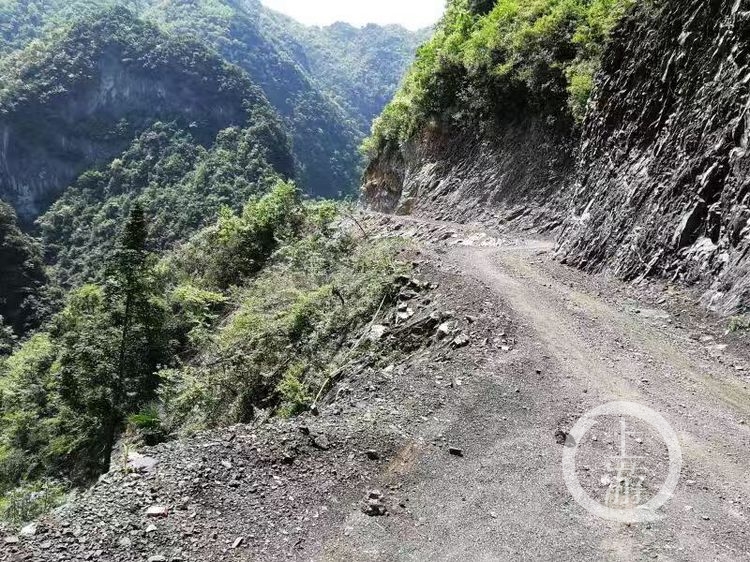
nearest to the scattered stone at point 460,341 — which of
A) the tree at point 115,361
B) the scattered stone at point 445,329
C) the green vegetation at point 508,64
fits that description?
the scattered stone at point 445,329

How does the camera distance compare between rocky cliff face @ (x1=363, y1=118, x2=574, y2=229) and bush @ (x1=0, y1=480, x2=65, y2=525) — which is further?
rocky cliff face @ (x1=363, y1=118, x2=574, y2=229)

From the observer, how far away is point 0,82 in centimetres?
9944

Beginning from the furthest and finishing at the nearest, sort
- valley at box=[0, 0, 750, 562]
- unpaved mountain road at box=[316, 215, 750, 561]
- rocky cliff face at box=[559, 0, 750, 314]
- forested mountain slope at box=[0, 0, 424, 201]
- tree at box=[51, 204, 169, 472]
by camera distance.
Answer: forested mountain slope at box=[0, 0, 424, 201] < tree at box=[51, 204, 169, 472] < rocky cliff face at box=[559, 0, 750, 314] < valley at box=[0, 0, 750, 562] < unpaved mountain road at box=[316, 215, 750, 561]

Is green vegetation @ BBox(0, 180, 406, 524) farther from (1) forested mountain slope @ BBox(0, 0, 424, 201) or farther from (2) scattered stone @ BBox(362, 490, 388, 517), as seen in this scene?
(1) forested mountain slope @ BBox(0, 0, 424, 201)

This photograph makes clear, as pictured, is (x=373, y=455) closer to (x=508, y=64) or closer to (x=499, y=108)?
(x=508, y=64)

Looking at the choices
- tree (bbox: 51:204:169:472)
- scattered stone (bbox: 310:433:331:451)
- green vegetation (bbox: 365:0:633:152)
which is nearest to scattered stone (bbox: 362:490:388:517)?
scattered stone (bbox: 310:433:331:451)

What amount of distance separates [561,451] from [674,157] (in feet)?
22.8

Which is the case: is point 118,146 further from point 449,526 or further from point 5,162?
point 449,526

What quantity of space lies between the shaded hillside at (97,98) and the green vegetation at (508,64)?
304 ft

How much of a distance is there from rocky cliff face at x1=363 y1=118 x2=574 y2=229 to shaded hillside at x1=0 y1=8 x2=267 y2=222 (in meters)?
93.8

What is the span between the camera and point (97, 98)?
10969 cm

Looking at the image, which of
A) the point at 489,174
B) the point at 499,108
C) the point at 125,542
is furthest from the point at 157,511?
the point at 499,108

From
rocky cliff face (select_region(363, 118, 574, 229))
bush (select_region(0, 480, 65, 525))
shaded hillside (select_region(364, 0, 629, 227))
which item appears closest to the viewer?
bush (select_region(0, 480, 65, 525))

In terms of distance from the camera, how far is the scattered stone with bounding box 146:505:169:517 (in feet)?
15.6
